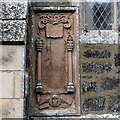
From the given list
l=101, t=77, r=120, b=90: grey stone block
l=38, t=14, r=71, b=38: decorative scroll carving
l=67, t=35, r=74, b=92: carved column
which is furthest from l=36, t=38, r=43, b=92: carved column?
l=101, t=77, r=120, b=90: grey stone block

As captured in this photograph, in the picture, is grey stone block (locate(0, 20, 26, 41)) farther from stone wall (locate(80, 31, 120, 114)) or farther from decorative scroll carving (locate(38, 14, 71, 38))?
stone wall (locate(80, 31, 120, 114))

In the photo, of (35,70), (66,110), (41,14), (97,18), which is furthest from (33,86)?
(97,18)

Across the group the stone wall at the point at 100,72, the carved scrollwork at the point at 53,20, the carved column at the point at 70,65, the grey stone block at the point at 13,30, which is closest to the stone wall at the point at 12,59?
the grey stone block at the point at 13,30

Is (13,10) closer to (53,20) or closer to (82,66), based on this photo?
(53,20)

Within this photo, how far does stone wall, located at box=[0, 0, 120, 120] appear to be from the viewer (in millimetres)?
3787

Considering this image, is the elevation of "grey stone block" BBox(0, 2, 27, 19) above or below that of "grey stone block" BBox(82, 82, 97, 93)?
above

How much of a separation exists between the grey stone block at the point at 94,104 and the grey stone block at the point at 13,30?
1.10m

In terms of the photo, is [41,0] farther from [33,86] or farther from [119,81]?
[119,81]

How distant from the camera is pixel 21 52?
3871 millimetres

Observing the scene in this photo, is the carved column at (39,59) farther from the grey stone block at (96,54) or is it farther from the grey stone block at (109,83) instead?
the grey stone block at (109,83)

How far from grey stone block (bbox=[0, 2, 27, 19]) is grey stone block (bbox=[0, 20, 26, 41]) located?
0.06m

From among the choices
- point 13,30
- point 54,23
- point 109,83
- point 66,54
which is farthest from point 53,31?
point 109,83

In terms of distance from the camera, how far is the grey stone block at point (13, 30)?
152 inches

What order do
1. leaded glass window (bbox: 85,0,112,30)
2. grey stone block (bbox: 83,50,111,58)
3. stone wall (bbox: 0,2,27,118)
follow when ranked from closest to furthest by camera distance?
1. stone wall (bbox: 0,2,27,118)
2. grey stone block (bbox: 83,50,111,58)
3. leaded glass window (bbox: 85,0,112,30)
